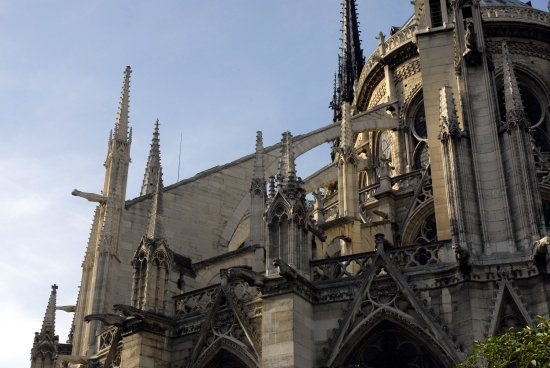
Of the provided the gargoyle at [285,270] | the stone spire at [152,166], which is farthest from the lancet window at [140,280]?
the stone spire at [152,166]

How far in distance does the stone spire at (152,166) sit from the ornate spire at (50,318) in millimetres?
6834

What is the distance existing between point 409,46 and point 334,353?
18.5 m

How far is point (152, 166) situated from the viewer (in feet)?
110

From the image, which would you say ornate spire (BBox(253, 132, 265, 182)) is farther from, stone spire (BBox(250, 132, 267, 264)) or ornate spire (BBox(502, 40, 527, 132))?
ornate spire (BBox(502, 40, 527, 132))

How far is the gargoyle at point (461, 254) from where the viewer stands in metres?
14.1

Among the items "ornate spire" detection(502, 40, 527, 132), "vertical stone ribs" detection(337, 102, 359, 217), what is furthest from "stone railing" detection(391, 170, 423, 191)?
"ornate spire" detection(502, 40, 527, 132)

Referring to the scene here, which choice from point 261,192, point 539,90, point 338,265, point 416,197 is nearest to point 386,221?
point 416,197

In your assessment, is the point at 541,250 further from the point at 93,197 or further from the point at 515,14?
the point at 515,14

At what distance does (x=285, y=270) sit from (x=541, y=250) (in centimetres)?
432

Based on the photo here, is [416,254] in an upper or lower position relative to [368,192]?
lower

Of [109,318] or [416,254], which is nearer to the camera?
[416,254]

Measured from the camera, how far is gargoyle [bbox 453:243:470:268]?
14.1m

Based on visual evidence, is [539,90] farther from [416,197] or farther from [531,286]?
[531,286]

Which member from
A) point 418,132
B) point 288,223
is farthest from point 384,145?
point 288,223
